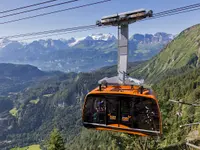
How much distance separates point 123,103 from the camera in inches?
512

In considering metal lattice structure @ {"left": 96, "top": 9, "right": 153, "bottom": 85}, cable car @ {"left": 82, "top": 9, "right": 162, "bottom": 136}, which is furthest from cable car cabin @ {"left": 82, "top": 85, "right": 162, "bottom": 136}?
metal lattice structure @ {"left": 96, "top": 9, "right": 153, "bottom": 85}

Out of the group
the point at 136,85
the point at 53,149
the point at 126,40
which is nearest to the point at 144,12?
the point at 126,40

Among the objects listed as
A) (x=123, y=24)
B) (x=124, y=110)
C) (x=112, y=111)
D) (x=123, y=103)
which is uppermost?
(x=123, y=24)

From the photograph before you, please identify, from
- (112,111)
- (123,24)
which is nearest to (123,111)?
(112,111)

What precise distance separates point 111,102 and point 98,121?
162 cm

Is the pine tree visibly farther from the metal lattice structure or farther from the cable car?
the metal lattice structure

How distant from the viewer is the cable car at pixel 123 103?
38.1 ft

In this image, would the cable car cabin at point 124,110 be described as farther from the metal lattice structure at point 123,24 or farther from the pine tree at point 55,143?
the pine tree at point 55,143

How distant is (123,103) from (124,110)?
445 millimetres

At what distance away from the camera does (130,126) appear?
42.6 ft

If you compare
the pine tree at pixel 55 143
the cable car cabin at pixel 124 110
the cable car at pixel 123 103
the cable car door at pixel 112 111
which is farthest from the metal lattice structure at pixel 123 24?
the pine tree at pixel 55 143

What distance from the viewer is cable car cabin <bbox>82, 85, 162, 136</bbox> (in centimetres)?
1234

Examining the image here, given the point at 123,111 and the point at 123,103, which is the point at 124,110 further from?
the point at 123,103

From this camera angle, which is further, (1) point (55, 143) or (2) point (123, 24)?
(1) point (55, 143)
